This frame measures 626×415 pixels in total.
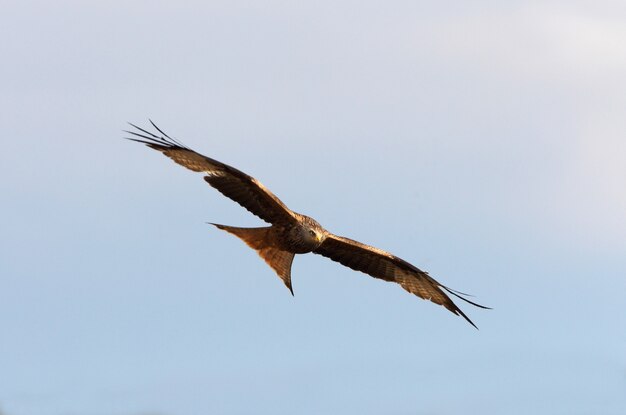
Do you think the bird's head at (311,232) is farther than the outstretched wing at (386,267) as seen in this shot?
No

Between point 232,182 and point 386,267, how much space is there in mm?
3151

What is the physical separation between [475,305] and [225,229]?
3.49 meters

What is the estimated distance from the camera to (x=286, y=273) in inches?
737

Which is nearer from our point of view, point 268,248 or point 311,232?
point 311,232

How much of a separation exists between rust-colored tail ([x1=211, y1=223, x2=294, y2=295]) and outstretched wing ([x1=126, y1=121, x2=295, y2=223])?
219mm

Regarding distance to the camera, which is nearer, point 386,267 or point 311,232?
point 311,232

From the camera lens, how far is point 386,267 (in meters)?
20.2

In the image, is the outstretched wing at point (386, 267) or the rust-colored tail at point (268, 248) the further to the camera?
the outstretched wing at point (386, 267)

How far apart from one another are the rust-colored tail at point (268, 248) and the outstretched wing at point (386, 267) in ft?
3.34

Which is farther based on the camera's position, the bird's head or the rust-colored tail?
the rust-colored tail

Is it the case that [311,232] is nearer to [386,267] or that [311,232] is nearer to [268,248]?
[268,248]

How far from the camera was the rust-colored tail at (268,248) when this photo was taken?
18.5 meters

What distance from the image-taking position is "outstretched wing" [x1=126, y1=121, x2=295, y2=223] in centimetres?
1770

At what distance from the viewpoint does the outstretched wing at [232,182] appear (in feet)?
58.1
